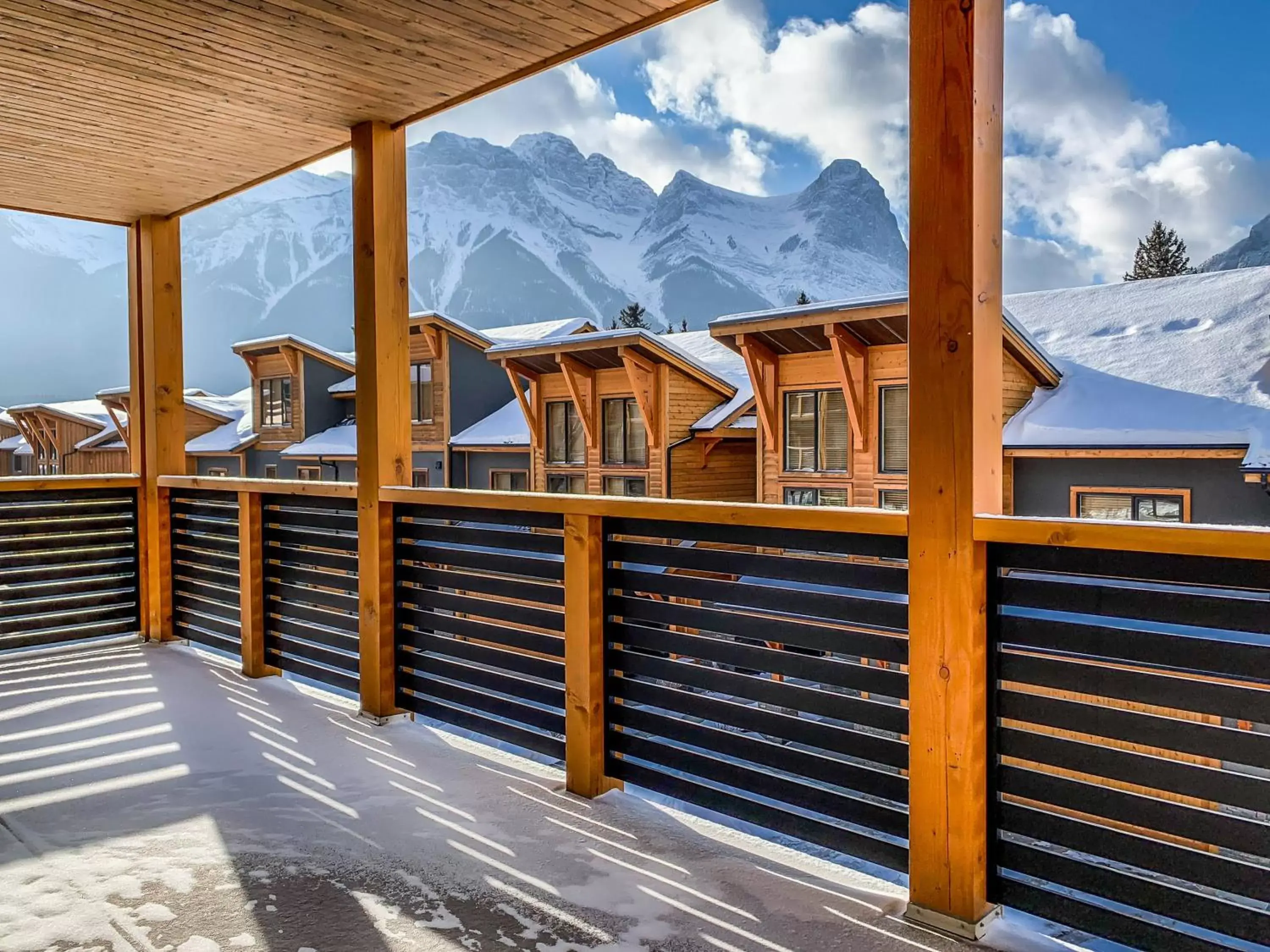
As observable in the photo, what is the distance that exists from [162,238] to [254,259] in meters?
66.2

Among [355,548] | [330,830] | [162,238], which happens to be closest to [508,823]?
[330,830]

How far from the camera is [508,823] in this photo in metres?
2.29

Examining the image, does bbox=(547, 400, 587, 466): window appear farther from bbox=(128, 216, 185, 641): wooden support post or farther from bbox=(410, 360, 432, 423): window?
bbox=(128, 216, 185, 641): wooden support post

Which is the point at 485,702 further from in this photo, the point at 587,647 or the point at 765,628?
the point at 765,628

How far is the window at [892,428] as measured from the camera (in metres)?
10.3

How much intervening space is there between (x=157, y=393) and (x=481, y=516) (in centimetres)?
252

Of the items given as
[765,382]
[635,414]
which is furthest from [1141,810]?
[635,414]

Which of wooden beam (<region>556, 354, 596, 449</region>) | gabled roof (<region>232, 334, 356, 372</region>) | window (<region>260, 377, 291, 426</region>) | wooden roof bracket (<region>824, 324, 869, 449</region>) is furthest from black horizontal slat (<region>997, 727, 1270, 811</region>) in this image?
window (<region>260, 377, 291, 426</region>)

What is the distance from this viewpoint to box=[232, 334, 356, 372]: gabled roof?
1495 centimetres

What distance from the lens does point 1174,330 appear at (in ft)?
34.1

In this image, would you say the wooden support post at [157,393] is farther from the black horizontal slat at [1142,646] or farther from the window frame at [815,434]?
the window frame at [815,434]

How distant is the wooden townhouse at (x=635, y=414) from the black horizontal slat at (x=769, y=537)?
918 centimetres

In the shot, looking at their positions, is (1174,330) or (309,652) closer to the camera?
(309,652)

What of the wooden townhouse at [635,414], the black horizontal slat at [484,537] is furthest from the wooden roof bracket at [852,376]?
the black horizontal slat at [484,537]
